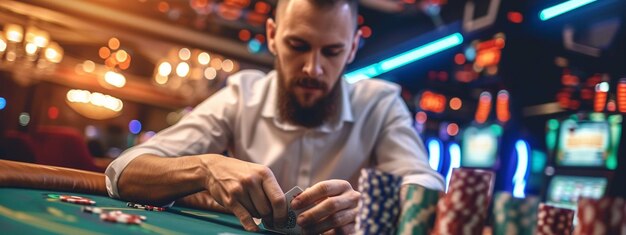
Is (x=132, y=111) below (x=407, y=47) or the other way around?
below

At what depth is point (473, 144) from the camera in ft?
21.6

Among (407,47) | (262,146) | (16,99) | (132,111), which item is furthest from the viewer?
(132,111)

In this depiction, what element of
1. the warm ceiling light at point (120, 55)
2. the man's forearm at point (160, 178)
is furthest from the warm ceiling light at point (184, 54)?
the man's forearm at point (160, 178)

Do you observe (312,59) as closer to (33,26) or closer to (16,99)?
(33,26)

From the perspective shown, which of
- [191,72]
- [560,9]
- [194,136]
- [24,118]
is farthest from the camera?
[24,118]

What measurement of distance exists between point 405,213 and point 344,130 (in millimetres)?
1273

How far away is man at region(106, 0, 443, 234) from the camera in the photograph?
168 cm

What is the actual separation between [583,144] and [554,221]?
12.5 feet

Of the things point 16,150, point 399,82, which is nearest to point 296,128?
point 16,150

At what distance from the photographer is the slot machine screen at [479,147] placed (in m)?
6.26

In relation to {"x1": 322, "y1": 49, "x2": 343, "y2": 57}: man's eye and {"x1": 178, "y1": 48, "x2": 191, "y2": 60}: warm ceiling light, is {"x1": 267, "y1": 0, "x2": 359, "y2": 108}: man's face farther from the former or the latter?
{"x1": 178, "y1": 48, "x2": 191, "y2": 60}: warm ceiling light

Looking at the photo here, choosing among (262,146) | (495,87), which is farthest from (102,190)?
(495,87)

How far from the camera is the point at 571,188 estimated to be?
468 centimetres

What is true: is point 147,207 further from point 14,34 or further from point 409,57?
point 14,34
